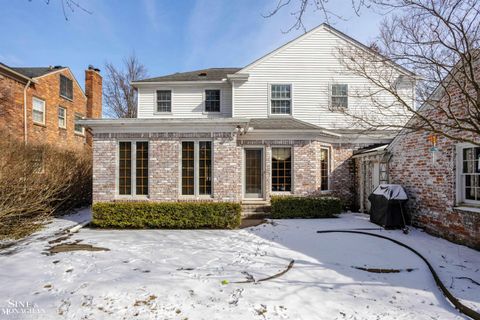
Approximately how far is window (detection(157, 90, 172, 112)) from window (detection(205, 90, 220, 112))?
2023 millimetres

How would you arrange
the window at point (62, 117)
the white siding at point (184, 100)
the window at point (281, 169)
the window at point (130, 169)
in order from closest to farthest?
Result: 1. the window at point (130, 169)
2. the window at point (281, 169)
3. the white siding at point (184, 100)
4. the window at point (62, 117)

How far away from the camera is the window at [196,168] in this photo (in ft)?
28.5

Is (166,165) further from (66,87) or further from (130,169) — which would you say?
(66,87)

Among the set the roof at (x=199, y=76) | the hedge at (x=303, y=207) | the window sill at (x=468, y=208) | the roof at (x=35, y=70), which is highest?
the roof at (x=35, y=70)

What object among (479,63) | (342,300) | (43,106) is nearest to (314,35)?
(479,63)

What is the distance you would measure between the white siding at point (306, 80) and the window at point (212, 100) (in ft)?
3.85

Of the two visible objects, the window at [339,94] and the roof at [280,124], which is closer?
the roof at [280,124]

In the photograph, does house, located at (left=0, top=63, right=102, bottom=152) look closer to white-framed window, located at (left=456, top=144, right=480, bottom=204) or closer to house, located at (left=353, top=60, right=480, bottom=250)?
house, located at (left=353, top=60, right=480, bottom=250)

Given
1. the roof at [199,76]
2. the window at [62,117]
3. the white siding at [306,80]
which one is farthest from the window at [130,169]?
the window at [62,117]

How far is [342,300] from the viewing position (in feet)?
12.3

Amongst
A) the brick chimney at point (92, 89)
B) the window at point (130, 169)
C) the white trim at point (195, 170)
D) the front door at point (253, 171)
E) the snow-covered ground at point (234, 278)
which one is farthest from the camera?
the brick chimney at point (92, 89)

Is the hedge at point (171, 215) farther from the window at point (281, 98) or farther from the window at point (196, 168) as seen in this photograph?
the window at point (281, 98)

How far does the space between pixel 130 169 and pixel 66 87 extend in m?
13.2

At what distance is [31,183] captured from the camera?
7363 mm
